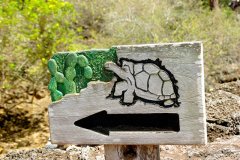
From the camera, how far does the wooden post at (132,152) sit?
8.53ft

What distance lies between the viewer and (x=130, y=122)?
2562 millimetres

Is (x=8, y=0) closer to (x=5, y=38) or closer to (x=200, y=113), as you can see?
(x=5, y=38)

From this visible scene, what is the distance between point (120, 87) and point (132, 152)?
1.37ft

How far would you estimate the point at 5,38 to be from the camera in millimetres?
6379

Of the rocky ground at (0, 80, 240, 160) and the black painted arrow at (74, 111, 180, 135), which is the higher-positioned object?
the black painted arrow at (74, 111, 180, 135)

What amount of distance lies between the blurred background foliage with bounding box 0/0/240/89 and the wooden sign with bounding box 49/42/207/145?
137 inches

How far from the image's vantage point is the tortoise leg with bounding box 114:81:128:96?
7.95 feet

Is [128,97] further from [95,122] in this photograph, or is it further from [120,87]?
[95,122]

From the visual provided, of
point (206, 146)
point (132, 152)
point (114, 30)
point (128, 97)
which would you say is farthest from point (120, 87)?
point (114, 30)

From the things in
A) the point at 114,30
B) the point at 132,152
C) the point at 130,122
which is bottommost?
Answer: the point at 132,152

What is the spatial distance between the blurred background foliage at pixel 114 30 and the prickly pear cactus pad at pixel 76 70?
340 centimetres

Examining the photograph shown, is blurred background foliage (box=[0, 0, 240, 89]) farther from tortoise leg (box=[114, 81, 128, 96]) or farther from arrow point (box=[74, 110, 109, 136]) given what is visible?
tortoise leg (box=[114, 81, 128, 96])

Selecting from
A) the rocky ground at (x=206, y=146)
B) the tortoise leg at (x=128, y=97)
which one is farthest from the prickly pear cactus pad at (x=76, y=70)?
the rocky ground at (x=206, y=146)

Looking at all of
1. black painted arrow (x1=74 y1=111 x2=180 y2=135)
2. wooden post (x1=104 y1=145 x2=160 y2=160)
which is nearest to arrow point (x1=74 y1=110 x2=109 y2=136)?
black painted arrow (x1=74 y1=111 x2=180 y2=135)
